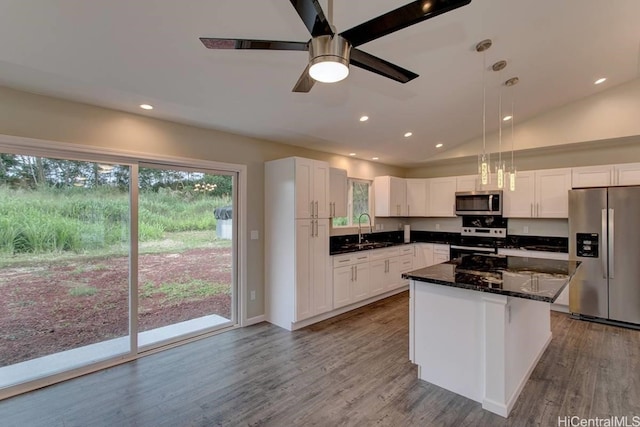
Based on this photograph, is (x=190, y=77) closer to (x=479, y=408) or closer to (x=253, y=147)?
(x=253, y=147)

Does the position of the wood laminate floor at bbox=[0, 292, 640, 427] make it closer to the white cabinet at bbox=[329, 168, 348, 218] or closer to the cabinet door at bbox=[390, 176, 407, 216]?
the white cabinet at bbox=[329, 168, 348, 218]

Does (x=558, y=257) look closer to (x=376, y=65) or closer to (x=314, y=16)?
(x=376, y=65)

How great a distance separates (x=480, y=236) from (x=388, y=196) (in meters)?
1.84

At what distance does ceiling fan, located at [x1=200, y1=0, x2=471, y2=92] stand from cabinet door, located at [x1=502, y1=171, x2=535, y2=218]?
4.58 m

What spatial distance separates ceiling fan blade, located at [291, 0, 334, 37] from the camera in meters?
1.35

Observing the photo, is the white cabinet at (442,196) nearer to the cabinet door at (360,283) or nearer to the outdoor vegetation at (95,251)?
the cabinet door at (360,283)

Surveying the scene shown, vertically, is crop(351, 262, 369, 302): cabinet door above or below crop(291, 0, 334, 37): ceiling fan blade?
below

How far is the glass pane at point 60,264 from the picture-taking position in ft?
8.82

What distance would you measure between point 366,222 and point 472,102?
108 inches

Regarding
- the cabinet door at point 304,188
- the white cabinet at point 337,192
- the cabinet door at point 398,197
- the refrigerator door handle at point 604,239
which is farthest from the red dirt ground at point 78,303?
the refrigerator door handle at point 604,239

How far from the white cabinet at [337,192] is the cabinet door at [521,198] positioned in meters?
2.75

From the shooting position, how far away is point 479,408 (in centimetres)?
241

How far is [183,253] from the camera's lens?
3801 millimetres

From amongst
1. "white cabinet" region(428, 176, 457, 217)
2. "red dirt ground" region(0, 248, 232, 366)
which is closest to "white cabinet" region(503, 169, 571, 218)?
"white cabinet" region(428, 176, 457, 217)
